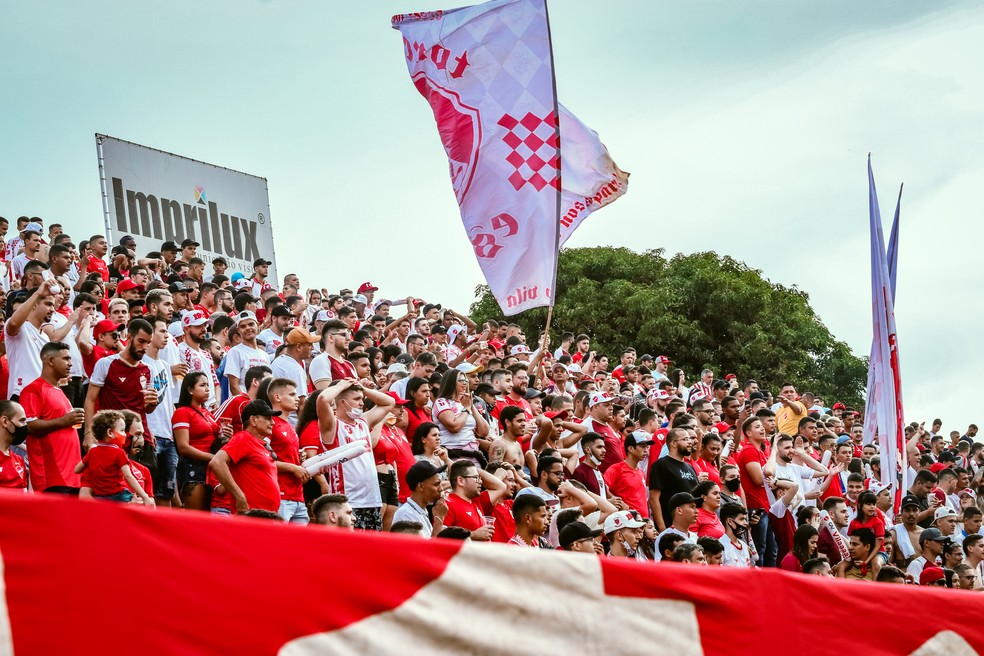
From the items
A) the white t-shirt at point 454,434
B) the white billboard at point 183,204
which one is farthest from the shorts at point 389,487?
the white billboard at point 183,204

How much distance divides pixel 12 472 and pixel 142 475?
885 millimetres

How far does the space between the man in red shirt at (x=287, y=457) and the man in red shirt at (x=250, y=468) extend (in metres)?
0.29

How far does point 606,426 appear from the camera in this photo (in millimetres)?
14086

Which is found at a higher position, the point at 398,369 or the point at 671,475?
the point at 398,369

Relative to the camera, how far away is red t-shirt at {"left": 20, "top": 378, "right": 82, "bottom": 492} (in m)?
8.73

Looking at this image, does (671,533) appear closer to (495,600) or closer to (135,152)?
(495,600)

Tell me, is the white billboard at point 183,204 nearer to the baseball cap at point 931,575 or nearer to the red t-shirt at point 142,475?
the red t-shirt at point 142,475

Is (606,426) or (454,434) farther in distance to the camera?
(606,426)

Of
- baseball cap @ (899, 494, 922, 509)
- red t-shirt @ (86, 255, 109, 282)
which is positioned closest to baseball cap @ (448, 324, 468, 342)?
red t-shirt @ (86, 255, 109, 282)

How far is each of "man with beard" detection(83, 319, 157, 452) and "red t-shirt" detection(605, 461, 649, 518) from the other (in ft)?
16.1

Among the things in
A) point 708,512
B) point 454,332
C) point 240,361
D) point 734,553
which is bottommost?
point 734,553

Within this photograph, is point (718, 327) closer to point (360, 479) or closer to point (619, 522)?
point (619, 522)

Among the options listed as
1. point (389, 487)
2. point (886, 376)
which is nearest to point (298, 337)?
point (389, 487)

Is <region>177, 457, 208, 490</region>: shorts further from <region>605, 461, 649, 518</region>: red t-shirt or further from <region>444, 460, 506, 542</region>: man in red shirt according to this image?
<region>605, 461, 649, 518</region>: red t-shirt
